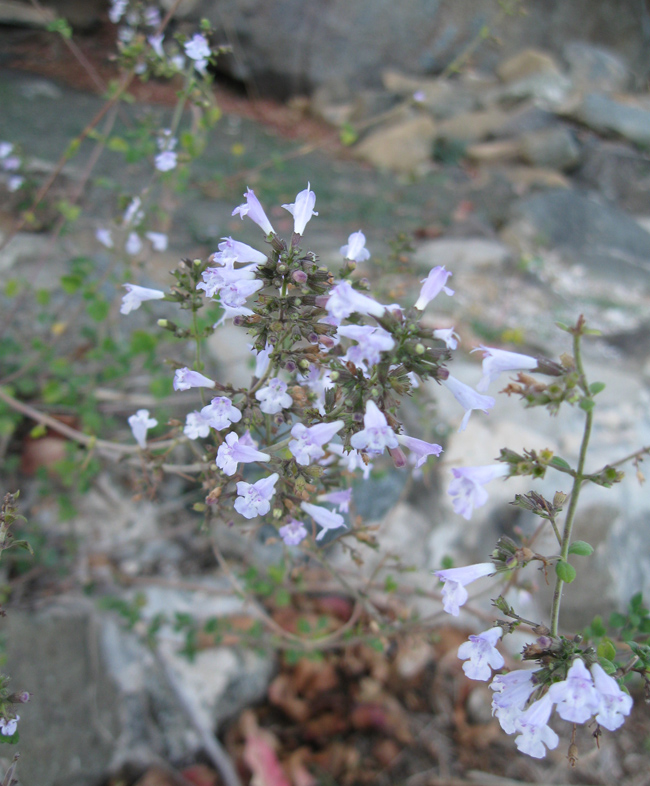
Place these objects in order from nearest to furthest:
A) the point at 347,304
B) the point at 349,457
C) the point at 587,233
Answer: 1. the point at 347,304
2. the point at 349,457
3. the point at 587,233

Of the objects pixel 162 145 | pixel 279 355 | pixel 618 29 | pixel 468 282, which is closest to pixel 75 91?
pixel 468 282

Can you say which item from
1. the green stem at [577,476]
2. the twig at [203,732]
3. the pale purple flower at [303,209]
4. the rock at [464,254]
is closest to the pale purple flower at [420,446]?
the green stem at [577,476]

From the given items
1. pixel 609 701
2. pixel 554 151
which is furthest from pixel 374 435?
pixel 554 151

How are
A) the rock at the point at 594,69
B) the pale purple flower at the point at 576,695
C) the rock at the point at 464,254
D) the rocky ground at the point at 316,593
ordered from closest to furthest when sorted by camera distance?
the pale purple flower at the point at 576,695 → the rocky ground at the point at 316,593 → the rock at the point at 464,254 → the rock at the point at 594,69

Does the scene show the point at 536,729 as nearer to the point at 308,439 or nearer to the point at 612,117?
the point at 308,439

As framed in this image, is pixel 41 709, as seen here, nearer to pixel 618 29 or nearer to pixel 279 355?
pixel 279 355

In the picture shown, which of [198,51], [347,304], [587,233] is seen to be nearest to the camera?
[347,304]

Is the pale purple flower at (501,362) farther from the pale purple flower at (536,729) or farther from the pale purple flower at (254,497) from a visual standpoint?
the pale purple flower at (536,729)
